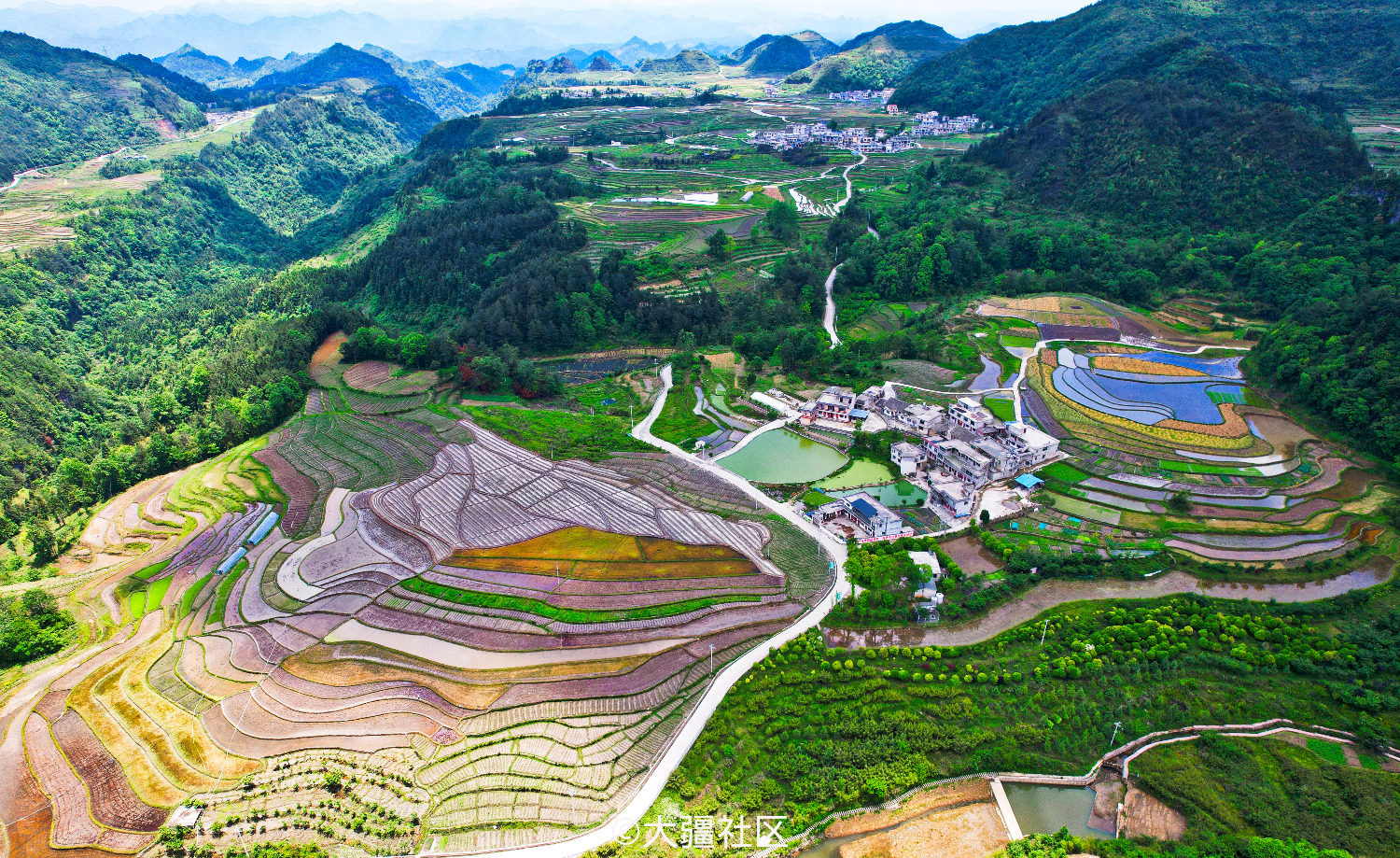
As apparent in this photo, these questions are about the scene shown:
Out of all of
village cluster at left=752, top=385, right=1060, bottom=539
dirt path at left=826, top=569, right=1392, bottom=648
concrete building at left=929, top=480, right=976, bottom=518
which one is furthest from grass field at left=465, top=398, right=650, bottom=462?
dirt path at left=826, top=569, right=1392, bottom=648

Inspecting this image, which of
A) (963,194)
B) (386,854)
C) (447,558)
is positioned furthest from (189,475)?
(963,194)

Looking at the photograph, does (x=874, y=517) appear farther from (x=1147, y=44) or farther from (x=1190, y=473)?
(x=1147, y=44)

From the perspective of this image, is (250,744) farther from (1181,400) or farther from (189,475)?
(1181,400)

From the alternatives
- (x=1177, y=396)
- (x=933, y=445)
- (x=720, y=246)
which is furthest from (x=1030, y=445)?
(x=720, y=246)

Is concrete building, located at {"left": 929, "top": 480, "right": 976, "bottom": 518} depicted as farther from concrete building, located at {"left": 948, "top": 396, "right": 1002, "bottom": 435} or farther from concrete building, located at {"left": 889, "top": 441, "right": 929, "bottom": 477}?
concrete building, located at {"left": 948, "top": 396, "right": 1002, "bottom": 435}

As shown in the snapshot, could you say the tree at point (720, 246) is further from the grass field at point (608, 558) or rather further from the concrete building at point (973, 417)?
the grass field at point (608, 558)
